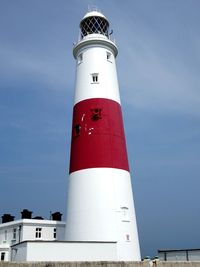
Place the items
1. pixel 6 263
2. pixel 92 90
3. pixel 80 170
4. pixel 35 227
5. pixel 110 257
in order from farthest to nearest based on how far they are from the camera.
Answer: pixel 35 227 → pixel 92 90 → pixel 80 170 → pixel 110 257 → pixel 6 263

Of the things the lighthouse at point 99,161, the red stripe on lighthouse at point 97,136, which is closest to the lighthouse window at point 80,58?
the lighthouse at point 99,161

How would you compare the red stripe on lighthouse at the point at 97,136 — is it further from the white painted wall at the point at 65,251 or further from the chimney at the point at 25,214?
the chimney at the point at 25,214

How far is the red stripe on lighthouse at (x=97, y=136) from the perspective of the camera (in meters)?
19.1

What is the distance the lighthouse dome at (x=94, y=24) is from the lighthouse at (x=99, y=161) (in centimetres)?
90

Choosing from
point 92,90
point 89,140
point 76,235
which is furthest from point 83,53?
point 76,235

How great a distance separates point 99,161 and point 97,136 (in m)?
1.41

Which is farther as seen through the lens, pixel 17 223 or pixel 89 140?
pixel 17 223

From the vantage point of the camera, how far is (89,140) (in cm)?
1948

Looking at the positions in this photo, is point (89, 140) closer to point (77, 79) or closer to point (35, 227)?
point (77, 79)

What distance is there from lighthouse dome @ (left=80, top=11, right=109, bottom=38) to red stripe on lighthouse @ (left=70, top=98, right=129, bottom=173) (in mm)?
4836

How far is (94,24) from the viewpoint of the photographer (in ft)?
73.9

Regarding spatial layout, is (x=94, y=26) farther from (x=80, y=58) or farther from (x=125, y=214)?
(x=125, y=214)

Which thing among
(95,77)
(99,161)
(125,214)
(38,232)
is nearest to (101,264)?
(125,214)

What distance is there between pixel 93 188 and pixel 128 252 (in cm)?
359
